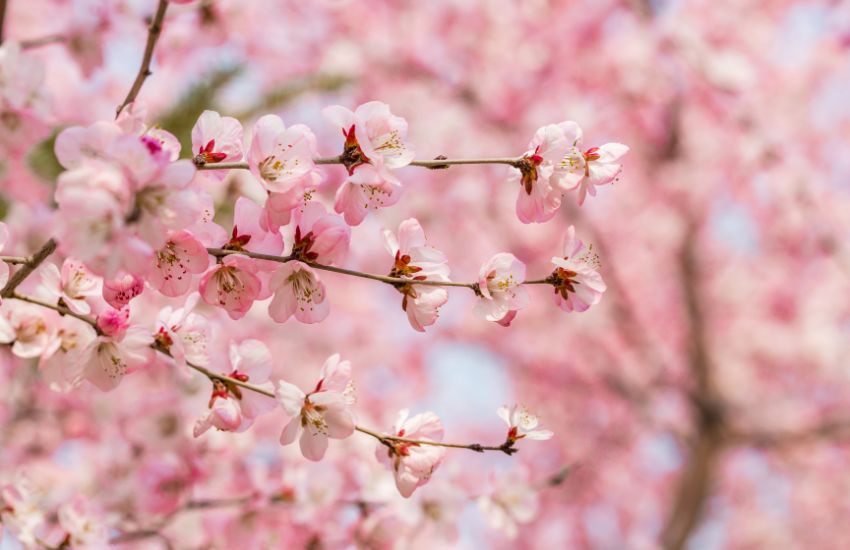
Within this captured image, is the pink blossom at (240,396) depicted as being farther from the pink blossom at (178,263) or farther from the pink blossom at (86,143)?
the pink blossom at (86,143)

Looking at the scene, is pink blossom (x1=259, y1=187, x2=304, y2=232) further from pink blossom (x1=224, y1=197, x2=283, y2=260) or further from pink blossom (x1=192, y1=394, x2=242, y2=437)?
pink blossom (x1=192, y1=394, x2=242, y2=437)

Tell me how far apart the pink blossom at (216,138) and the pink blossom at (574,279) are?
0.39 metres

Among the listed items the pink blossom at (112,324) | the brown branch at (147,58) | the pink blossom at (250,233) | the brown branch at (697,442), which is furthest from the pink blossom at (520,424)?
the brown branch at (697,442)

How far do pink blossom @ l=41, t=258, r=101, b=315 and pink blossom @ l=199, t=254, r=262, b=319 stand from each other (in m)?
0.14

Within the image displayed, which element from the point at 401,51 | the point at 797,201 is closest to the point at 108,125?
the point at 797,201

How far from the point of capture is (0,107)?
1.14 meters

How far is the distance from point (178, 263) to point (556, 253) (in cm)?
525

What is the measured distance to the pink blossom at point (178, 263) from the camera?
29.8 inches

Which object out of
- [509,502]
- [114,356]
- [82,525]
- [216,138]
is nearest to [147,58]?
[216,138]

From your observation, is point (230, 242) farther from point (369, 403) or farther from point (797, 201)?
point (369, 403)

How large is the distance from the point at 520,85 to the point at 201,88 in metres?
4.08

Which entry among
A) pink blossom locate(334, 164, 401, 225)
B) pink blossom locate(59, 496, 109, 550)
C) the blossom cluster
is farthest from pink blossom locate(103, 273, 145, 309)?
pink blossom locate(59, 496, 109, 550)

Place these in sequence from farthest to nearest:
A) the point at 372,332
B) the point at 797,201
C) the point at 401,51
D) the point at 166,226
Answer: the point at 372,332, the point at 401,51, the point at 797,201, the point at 166,226

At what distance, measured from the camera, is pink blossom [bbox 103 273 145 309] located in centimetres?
76
